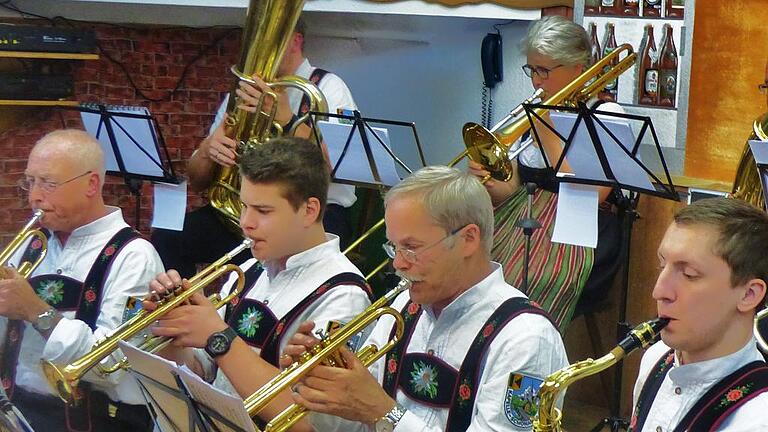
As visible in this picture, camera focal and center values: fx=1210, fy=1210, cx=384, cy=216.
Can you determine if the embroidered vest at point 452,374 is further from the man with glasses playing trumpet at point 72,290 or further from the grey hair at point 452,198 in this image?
the man with glasses playing trumpet at point 72,290

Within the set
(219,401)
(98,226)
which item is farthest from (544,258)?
(219,401)

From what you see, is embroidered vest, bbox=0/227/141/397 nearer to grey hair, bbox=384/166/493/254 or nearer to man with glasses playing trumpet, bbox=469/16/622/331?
grey hair, bbox=384/166/493/254

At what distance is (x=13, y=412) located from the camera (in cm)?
252

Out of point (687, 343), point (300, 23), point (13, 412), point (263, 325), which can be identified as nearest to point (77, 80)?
point (300, 23)

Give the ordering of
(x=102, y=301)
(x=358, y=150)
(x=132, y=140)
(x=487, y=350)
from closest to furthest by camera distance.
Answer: (x=487, y=350) → (x=102, y=301) → (x=358, y=150) → (x=132, y=140)

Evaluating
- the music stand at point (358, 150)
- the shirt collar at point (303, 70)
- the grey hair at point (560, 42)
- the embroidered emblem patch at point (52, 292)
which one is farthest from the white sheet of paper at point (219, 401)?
the shirt collar at point (303, 70)

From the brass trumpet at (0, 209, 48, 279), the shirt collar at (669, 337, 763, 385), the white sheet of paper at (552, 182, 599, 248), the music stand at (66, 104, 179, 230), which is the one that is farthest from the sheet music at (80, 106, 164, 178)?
the shirt collar at (669, 337, 763, 385)

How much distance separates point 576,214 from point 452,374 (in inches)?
61.7

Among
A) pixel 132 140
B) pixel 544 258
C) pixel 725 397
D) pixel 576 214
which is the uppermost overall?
pixel 132 140

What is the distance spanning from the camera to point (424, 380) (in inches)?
108

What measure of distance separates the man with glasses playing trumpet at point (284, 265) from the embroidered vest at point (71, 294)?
1.36 feet

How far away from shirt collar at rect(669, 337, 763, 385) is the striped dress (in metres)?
2.32

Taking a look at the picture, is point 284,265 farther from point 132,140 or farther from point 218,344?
point 132,140

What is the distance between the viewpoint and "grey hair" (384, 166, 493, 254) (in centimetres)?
275
